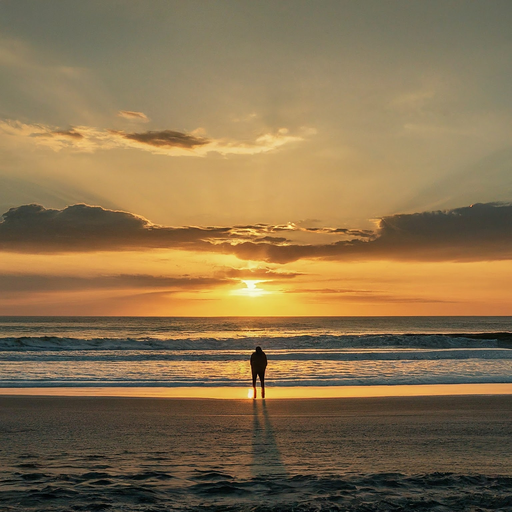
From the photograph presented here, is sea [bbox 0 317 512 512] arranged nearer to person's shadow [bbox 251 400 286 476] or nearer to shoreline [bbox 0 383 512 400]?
person's shadow [bbox 251 400 286 476]

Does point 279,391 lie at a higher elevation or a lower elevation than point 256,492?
lower

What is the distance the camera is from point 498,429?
1078 cm

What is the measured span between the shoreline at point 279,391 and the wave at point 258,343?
91.8 ft

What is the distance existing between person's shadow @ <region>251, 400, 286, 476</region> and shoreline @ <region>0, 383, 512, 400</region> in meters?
4.68

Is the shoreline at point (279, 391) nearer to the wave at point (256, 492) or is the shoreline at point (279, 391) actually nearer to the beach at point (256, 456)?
the beach at point (256, 456)

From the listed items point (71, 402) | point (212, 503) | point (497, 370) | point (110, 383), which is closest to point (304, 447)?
point (212, 503)

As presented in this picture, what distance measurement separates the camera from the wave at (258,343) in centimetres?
4862

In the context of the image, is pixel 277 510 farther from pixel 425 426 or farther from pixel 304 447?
pixel 425 426

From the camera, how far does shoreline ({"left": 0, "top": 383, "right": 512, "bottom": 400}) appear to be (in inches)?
671

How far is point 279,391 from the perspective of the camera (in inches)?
722

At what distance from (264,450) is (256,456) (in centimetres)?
46

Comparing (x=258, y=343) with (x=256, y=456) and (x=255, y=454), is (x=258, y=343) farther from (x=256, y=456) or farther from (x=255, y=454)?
(x=256, y=456)

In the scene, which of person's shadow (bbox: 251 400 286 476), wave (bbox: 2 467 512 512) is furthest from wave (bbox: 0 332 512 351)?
wave (bbox: 2 467 512 512)

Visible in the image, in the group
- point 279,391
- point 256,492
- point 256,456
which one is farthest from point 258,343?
point 256,492
